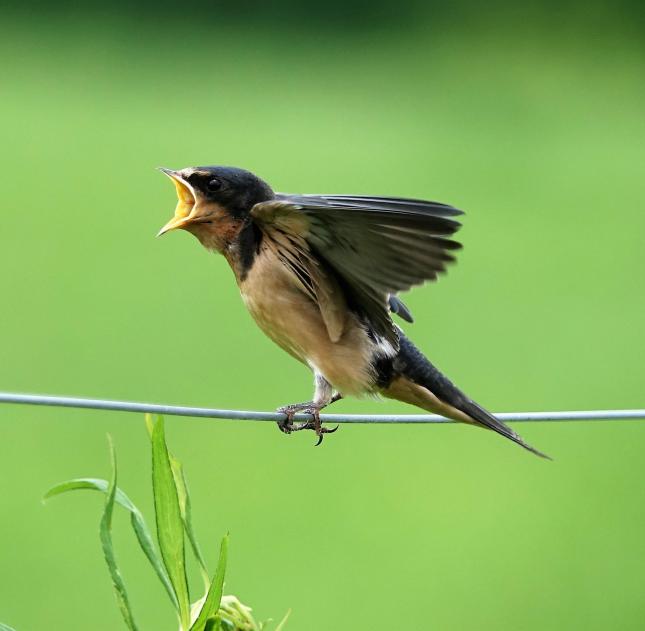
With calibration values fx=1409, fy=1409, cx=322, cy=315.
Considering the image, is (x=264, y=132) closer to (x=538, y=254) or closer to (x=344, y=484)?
(x=538, y=254)

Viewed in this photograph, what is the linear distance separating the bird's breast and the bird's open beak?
0.17m

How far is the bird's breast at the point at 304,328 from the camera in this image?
2.80 meters

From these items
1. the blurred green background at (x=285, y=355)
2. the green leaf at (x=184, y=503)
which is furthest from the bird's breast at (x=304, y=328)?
the blurred green background at (x=285, y=355)

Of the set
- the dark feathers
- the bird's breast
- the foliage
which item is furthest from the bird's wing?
the foliage

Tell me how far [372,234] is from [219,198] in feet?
1.55

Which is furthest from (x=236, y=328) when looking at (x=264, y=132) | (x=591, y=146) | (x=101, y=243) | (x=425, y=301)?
(x=591, y=146)

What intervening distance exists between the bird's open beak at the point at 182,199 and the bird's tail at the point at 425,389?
523 millimetres

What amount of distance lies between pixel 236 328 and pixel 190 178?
644cm

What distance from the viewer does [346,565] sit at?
589cm

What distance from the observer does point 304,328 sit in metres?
2.85

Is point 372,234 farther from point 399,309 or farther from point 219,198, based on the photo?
point 399,309

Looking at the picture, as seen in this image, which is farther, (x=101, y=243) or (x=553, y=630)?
(x=101, y=243)

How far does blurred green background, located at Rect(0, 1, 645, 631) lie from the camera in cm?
594

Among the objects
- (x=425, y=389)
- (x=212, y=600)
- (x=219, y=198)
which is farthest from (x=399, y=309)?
(x=212, y=600)
